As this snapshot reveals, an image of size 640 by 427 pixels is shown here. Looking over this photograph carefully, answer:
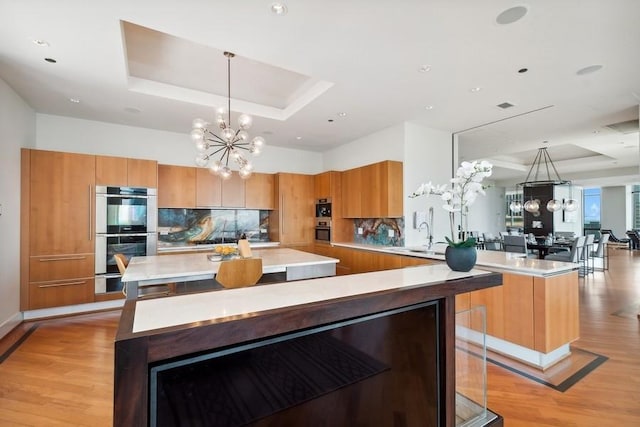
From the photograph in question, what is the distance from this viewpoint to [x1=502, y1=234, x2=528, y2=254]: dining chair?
244 inches

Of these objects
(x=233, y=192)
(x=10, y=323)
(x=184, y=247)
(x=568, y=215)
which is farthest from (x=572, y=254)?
(x=10, y=323)

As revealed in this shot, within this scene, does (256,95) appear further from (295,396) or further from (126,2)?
(295,396)

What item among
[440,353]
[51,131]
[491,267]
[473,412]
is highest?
[51,131]

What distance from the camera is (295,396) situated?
1.08 metres

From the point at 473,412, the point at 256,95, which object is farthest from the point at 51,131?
the point at 473,412

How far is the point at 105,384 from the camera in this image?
2387 millimetres

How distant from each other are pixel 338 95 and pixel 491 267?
2.62m

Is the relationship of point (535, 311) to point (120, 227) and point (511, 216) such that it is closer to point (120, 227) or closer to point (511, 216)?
point (120, 227)

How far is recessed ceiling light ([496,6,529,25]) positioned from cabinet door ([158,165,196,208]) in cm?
473

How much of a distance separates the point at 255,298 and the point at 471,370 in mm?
1553

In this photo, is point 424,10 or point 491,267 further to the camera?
point 491,267

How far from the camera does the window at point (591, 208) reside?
42.0 ft

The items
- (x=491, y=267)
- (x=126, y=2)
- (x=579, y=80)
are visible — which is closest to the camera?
(x=126, y=2)

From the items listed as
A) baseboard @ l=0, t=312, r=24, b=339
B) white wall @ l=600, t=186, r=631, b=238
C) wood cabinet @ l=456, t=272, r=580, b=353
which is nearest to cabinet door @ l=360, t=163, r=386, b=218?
wood cabinet @ l=456, t=272, r=580, b=353
